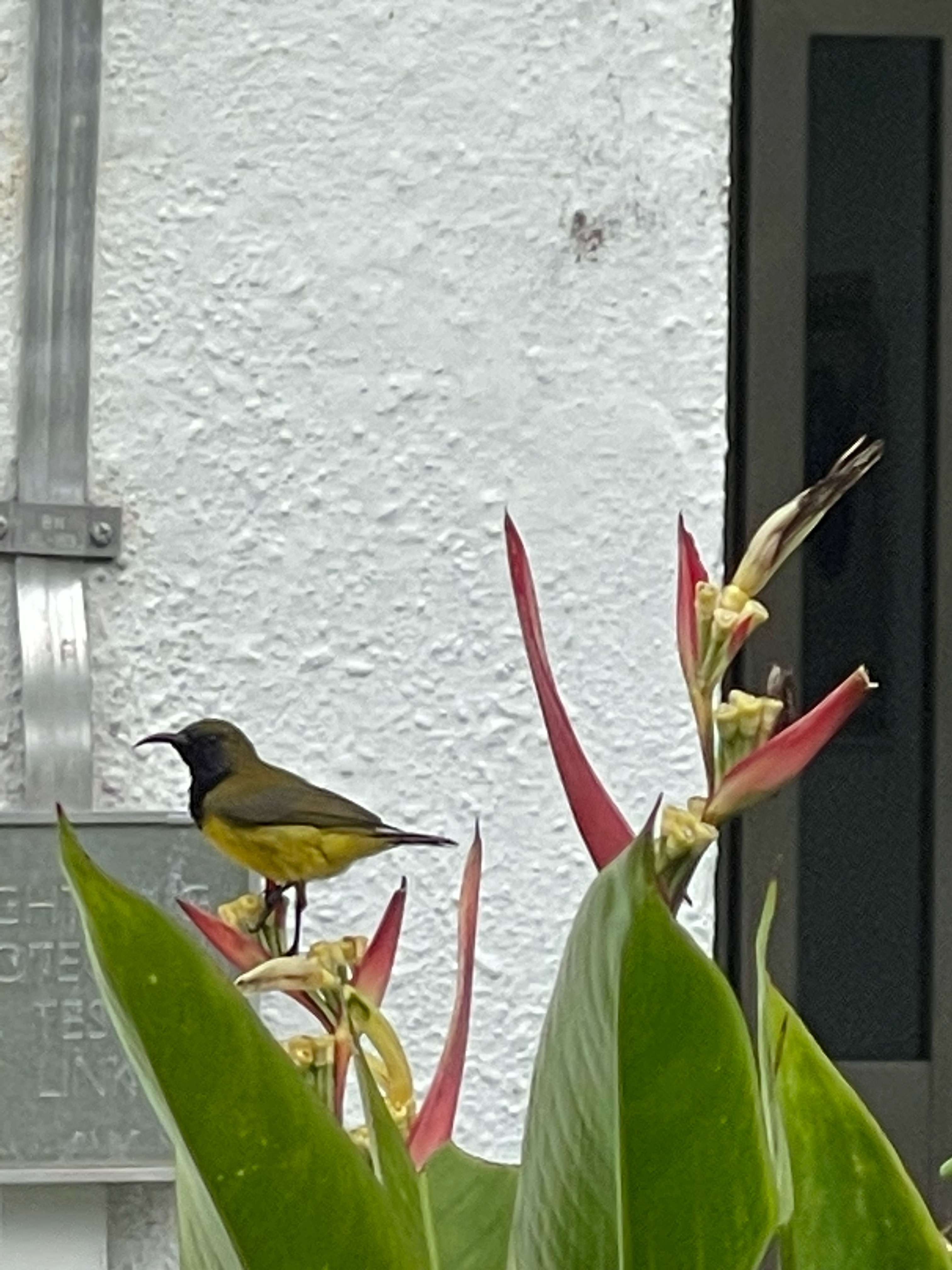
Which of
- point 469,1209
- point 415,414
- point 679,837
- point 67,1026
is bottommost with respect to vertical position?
point 67,1026

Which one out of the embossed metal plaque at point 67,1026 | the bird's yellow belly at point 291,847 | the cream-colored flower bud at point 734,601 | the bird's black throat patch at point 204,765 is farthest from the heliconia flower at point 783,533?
the embossed metal plaque at point 67,1026

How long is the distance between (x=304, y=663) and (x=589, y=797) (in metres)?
1.32

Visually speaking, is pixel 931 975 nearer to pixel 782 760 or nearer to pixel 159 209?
pixel 159 209

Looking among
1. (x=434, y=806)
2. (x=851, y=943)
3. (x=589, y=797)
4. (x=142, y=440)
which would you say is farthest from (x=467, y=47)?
(x=589, y=797)

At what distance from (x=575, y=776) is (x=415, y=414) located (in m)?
1.34

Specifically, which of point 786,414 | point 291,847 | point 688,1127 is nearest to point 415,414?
point 786,414

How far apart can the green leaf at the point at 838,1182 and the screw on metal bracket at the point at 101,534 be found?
1.29 meters

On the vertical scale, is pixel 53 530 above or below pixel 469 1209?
above

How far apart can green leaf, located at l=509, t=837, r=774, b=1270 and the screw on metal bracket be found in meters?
1.39

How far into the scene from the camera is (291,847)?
1.06 meters

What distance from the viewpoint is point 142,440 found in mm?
1926

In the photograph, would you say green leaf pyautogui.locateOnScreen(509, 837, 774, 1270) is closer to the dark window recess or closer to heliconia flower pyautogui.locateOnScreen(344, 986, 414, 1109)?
heliconia flower pyautogui.locateOnScreen(344, 986, 414, 1109)

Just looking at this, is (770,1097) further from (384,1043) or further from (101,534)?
(101,534)

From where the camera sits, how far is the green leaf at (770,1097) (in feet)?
1.91
